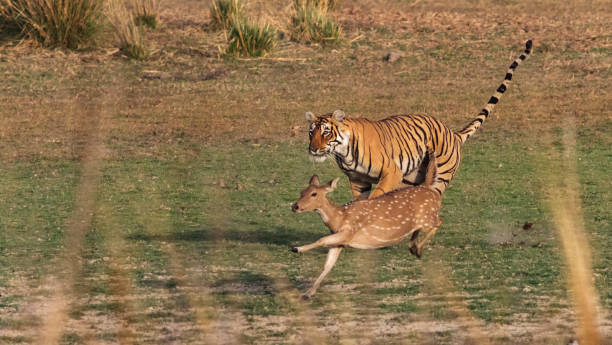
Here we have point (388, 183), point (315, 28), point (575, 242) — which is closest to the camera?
point (575, 242)

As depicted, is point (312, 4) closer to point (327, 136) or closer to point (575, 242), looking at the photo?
point (327, 136)

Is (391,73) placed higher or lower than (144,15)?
lower

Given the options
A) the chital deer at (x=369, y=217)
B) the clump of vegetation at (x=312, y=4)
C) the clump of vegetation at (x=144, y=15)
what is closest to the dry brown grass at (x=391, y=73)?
the clump of vegetation at (x=144, y=15)

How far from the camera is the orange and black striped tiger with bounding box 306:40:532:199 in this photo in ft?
39.0

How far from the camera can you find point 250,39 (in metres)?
23.9

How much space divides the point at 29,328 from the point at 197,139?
9.65 metres

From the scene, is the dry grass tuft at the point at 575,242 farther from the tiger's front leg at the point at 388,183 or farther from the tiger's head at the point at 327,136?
the tiger's head at the point at 327,136

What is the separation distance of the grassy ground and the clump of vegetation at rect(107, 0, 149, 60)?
1.10 ft

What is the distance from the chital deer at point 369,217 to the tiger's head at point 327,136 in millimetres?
1134

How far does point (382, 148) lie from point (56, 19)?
12.8 m

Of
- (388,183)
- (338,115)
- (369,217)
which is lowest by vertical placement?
(388,183)

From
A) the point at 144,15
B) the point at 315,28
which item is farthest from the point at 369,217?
the point at 144,15

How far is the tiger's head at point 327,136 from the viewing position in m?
11.7

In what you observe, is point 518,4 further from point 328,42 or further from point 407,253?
point 407,253
